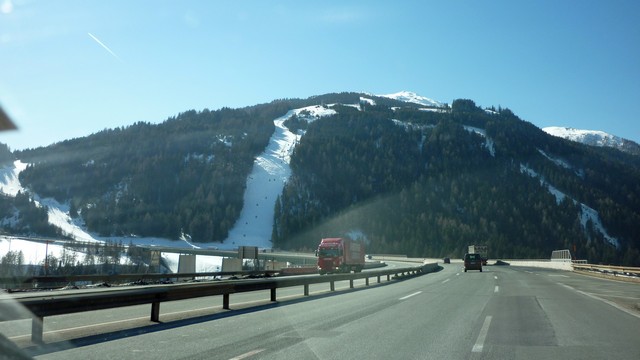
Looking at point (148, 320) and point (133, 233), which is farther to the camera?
point (133, 233)

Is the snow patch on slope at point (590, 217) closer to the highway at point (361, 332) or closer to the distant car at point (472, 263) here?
the distant car at point (472, 263)

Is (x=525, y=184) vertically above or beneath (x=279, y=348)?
above

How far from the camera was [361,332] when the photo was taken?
10648mm

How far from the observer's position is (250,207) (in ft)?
634

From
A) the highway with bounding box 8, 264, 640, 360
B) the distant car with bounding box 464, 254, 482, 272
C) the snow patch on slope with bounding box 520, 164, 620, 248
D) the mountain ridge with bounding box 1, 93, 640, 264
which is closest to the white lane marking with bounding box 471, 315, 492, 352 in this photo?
the highway with bounding box 8, 264, 640, 360

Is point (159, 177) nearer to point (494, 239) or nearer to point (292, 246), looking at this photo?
point (292, 246)

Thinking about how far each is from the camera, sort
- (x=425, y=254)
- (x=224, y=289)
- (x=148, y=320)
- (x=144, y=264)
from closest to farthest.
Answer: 1. (x=148, y=320)
2. (x=224, y=289)
3. (x=144, y=264)
4. (x=425, y=254)

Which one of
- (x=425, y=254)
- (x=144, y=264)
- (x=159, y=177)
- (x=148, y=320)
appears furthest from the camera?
(x=159, y=177)

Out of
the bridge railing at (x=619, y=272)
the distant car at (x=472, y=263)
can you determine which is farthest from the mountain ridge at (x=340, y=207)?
the bridge railing at (x=619, y=272)

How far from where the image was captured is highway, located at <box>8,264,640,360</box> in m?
8.46

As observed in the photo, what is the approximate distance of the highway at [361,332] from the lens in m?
8.46

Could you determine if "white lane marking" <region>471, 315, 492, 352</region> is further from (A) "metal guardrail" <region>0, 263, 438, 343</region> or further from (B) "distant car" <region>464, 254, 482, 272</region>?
(B) "distant car" <region>464, 254, 482, 272</region>

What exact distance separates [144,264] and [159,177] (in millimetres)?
123606

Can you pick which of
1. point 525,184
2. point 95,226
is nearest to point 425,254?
point 525,184
